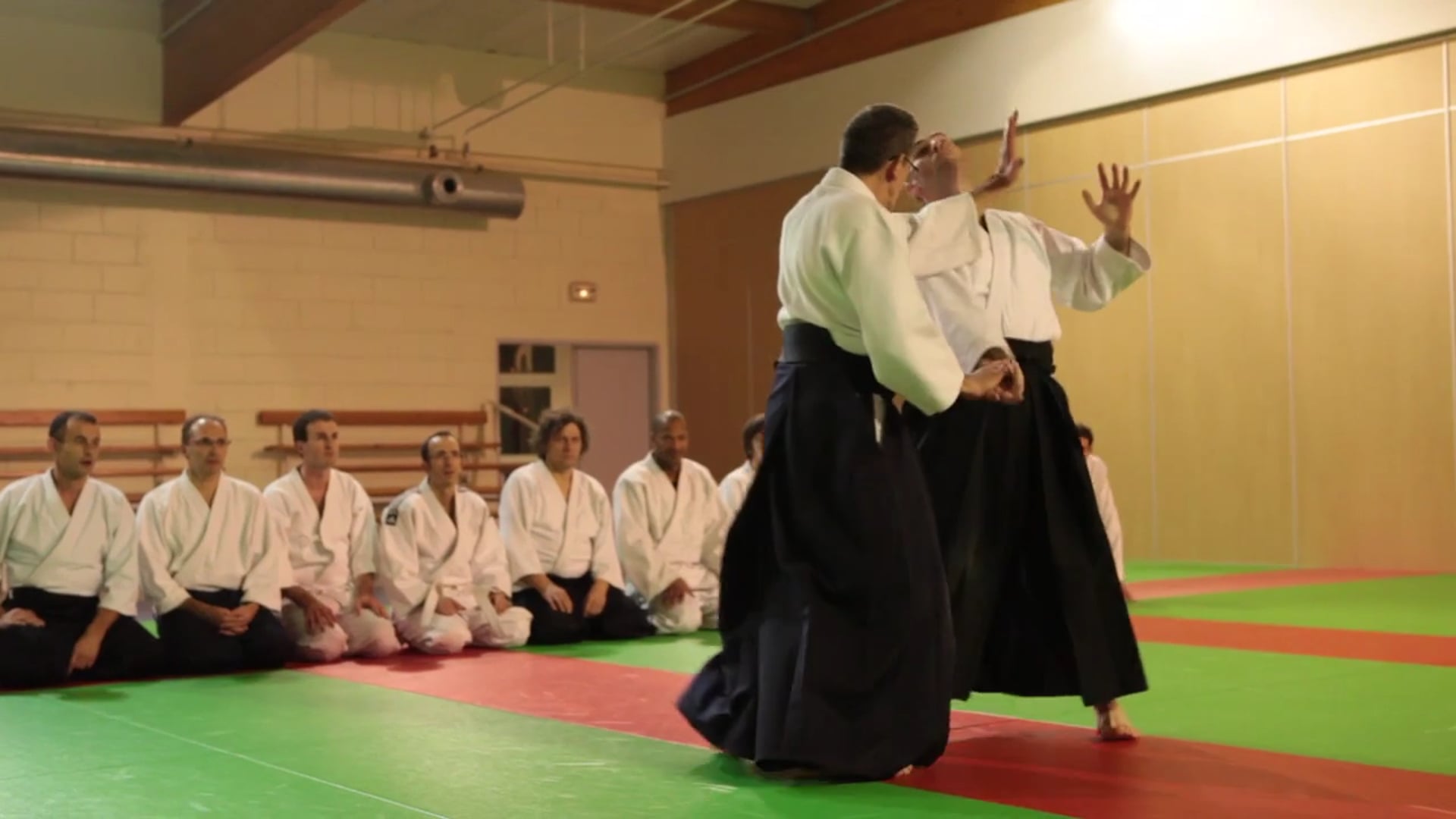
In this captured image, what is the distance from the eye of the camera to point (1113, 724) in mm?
3938

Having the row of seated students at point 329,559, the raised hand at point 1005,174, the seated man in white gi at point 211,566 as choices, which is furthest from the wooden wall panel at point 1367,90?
the seated man in white gi at point 211,566

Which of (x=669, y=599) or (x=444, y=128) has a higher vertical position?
(x=444, y=128)

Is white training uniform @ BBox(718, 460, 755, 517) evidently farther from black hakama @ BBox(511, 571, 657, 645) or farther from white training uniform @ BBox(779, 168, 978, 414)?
white training uniform @ BBox(779, 168, 978, 414)

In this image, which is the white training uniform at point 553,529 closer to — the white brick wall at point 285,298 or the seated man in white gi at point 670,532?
the seated man in white gi at point 670,532

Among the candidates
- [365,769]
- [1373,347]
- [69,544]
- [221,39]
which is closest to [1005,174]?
[365,769]

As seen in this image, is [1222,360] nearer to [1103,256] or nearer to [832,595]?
[1103,256]

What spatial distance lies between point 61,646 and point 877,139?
12.2ft

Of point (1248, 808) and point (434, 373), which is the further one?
point (434, 373)

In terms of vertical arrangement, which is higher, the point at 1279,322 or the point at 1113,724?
the point at 1279,322

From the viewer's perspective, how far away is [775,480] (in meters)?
3.72

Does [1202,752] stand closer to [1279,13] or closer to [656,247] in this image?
[1279,13]

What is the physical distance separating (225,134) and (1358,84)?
860 centimetres

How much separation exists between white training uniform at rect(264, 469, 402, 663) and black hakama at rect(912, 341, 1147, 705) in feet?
10.8

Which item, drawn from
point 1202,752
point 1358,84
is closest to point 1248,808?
point 1202,752
